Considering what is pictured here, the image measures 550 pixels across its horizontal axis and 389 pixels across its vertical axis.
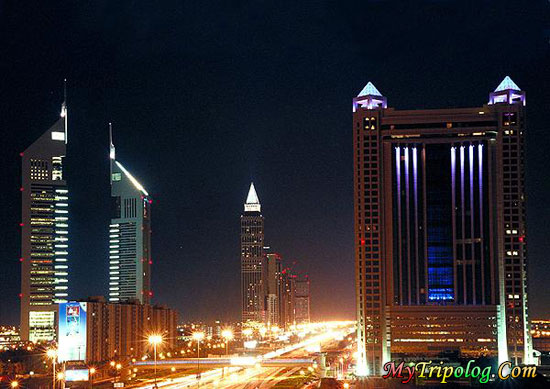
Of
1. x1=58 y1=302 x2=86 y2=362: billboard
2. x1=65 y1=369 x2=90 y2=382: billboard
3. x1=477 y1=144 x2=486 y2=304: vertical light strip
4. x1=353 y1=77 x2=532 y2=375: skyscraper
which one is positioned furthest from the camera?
x1=58 y1=302 x2=86 y2=362: billboard

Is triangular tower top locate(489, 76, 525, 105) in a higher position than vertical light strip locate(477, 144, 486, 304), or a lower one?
higher

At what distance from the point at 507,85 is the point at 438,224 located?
2389cm

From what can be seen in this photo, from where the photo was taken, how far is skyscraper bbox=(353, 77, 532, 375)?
139m

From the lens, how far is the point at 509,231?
139875mm

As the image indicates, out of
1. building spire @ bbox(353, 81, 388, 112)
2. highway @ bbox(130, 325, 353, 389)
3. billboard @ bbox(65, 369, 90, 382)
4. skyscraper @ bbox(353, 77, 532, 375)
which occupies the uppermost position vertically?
building spire @ bbox(353, 81, 388, 112)

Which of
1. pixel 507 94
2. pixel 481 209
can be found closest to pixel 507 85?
pixel 507 94

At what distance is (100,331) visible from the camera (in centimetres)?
16575

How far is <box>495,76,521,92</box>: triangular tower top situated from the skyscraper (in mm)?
154

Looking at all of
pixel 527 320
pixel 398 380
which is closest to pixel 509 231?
pixel 527 320

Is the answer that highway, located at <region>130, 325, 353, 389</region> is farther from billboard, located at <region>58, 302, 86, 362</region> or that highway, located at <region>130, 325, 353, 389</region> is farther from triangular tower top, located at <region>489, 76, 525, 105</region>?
triangular tower top, located at <region>489, 76, 525, 105</region>

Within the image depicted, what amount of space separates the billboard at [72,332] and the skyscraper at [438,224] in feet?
164

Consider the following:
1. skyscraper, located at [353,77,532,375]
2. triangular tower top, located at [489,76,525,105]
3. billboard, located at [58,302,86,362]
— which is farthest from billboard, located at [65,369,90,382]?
triangular tower top, located at [489,76,525,105]

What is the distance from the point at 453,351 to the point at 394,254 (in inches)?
681

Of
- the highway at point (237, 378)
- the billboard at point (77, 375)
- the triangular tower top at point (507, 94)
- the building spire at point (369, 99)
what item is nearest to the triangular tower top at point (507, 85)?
the triangular tower top at point (507, 94)
